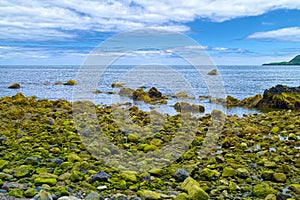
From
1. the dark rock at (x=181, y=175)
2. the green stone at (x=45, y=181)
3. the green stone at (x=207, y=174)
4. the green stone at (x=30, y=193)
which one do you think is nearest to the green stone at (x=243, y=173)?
the green stone at (x=207, y=174)

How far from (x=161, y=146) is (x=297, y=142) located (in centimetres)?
404

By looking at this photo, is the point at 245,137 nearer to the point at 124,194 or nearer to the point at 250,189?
the point at 250,189

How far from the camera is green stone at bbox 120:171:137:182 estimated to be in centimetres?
700

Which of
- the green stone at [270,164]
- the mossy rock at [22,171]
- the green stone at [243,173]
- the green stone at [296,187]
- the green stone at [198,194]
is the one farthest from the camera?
the green stone at [270,164]

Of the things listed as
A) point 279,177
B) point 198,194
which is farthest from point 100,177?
point 279,177

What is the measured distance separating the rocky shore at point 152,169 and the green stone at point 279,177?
0.02 m

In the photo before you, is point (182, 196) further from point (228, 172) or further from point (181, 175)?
point (228, 172)

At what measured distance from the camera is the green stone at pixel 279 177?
716 cm

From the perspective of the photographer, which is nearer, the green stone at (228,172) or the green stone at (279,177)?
the green stone at (279,177)

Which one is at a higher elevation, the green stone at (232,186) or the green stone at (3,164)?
the green stone at (3,164)

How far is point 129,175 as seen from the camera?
7145 millimetres

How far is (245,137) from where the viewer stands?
36.6 ft

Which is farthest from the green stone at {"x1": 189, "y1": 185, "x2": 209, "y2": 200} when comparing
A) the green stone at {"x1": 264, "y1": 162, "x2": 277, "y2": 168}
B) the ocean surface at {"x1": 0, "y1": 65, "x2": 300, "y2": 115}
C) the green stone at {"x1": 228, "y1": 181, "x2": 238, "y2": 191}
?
the ocean surface at {"x1": 0, "y1": 65, "x2": 300, "y2": 115}

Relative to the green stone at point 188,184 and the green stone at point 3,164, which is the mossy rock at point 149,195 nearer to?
the green stone at point 188,184
